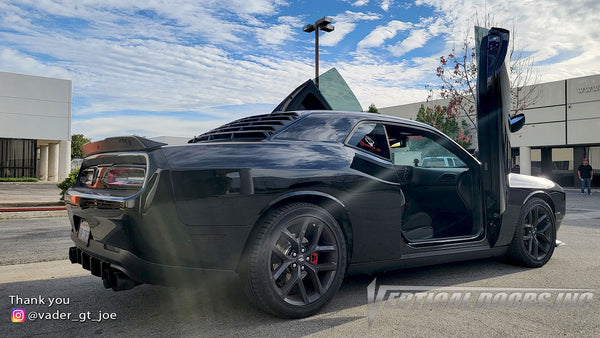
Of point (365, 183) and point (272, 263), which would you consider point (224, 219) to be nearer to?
point (272, 263)

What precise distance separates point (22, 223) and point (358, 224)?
867 centimetres

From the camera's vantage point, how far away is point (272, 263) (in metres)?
3.07

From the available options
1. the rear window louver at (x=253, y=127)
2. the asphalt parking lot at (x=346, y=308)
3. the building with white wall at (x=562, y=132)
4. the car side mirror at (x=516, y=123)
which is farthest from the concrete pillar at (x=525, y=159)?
the rear window louver at (x=253, y=127)

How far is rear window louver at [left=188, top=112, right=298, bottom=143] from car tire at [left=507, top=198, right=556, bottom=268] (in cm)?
270

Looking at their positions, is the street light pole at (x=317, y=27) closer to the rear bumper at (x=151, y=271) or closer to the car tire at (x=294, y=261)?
the car tire at (x=294, y=261)

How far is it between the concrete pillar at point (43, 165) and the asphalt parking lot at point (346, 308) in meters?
42.4

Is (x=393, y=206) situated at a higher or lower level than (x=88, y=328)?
higher

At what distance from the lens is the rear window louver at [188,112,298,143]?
338 cm

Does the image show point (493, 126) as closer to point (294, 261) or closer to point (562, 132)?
point (294, 261)

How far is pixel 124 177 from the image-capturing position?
3.06 meters

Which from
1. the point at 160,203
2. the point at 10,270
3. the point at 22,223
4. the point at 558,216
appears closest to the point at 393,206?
the point at 160,203

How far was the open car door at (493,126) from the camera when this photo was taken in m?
4.36

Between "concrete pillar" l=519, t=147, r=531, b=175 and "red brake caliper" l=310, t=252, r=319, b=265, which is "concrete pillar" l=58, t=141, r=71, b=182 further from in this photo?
"red brake caliper" l=310, t=252, r=319, b=265

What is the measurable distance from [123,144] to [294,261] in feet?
4.61
